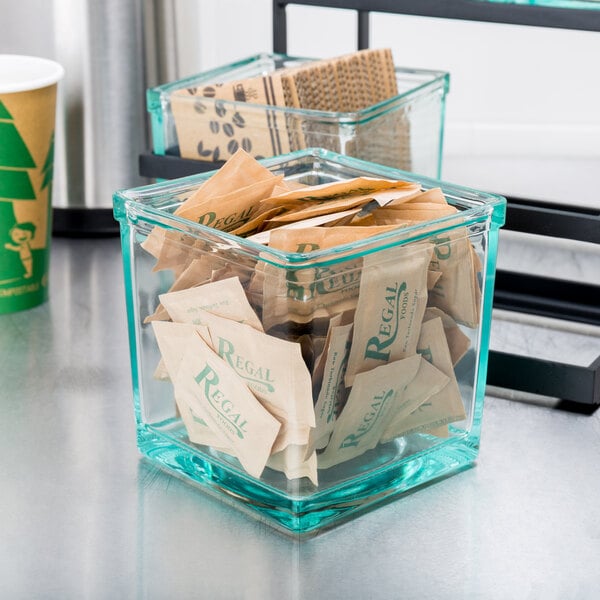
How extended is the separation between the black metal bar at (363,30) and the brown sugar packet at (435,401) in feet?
1.91

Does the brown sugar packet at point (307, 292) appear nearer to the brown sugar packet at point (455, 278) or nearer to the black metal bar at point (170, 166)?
the brown sugar packet at point (455, 278)

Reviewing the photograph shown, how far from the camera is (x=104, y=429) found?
2.97 feet

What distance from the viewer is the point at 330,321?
2.23ft

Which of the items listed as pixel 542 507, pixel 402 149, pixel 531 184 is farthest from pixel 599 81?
pixel 542 507

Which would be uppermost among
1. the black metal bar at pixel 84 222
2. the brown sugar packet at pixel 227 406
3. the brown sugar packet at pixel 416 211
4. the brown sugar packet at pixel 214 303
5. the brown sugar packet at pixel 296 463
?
the brown sugar packet at pixel 416 211

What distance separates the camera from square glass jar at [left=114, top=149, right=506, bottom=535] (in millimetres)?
676

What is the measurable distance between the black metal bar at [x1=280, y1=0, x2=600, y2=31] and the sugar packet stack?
268mm

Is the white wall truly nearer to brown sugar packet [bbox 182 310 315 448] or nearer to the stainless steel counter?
the stainless steel counter

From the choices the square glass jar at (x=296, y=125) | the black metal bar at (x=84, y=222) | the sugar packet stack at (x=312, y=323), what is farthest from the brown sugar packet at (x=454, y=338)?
the black metal bar at (x=84, y=222)

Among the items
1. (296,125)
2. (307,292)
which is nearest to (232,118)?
(296,125)

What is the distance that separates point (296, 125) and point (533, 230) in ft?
0.75

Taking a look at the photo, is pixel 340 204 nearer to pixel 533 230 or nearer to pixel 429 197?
pixel 429 197

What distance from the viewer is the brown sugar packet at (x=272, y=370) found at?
674 millimetres

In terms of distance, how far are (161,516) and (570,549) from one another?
0.27m
